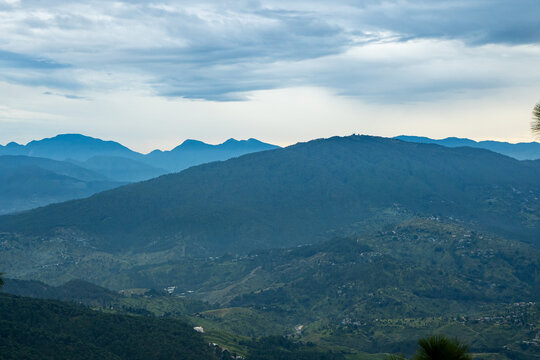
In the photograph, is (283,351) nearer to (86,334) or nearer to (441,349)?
(86,334)

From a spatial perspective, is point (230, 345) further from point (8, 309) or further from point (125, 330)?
point (8, 309)

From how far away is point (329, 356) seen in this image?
184375 millimetres

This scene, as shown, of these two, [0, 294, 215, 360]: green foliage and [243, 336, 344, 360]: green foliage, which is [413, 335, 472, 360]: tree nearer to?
[0, 294, 215, 360]: green foliage

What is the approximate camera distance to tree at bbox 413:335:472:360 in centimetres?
2238

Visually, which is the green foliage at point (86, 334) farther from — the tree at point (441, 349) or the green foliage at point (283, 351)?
the tree at point (441, 349)

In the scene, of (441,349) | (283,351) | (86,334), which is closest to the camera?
(441,349)

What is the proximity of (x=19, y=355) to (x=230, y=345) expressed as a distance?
76.9m

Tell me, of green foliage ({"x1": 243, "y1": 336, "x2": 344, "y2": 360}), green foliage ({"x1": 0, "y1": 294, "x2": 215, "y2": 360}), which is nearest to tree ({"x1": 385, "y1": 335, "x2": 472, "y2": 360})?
green foliage ({"x1": 0, "y1": 294, "x2": 215, "y2": 360})

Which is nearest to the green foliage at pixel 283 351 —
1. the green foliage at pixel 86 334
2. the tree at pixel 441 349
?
the green foliage at pixel 86 334

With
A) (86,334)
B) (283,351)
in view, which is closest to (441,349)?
(86,334)

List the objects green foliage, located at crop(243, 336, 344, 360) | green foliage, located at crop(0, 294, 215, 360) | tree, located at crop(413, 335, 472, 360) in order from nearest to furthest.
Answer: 1. tree, located at crop(413, 335, 472, 360)
2. green foliage, located at crop(0, 294, 215, 360)
3. green foliage, located at crop(243, 336, 344, 360)

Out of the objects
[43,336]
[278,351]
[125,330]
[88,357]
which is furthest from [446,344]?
[278,351]

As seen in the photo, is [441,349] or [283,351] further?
[283,351]

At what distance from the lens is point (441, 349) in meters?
22.7
